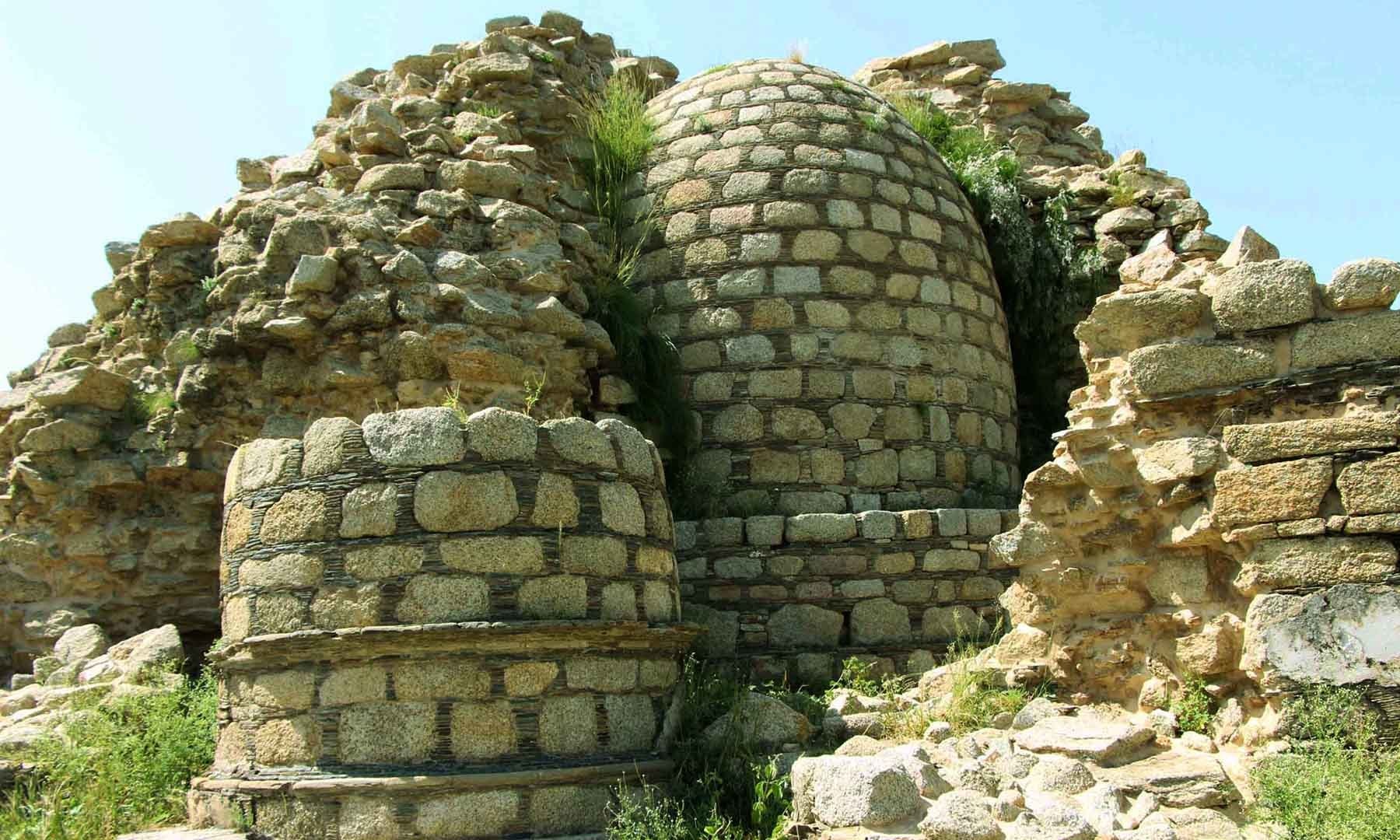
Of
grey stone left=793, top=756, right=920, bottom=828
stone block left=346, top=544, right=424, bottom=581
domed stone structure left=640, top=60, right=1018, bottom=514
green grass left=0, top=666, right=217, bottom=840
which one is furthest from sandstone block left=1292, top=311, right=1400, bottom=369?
green grass left=0, top=666, right=217, bottom=840

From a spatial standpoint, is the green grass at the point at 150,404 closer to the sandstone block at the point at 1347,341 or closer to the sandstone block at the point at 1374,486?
the sandstone block at the point at 1347,341

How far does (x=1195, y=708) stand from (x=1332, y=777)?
812 millimetres

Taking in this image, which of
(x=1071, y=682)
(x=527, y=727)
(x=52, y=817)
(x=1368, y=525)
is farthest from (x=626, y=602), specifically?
(x=1368, y=525)

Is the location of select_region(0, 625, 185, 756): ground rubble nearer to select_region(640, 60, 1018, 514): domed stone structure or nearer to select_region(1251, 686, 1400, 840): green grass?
select_region(640, 60, 1018, 514): domed stone structure

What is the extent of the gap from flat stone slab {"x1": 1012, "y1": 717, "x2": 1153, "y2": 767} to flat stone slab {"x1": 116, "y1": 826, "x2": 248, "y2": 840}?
3.29 m

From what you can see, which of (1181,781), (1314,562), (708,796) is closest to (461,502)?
(708,796)

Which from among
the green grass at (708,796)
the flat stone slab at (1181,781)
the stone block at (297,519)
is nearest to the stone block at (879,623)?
the green grass at (708,796)

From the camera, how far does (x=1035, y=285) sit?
10.1 metres

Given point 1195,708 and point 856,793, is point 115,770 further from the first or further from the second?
point 1195,708

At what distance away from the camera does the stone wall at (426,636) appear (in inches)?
199

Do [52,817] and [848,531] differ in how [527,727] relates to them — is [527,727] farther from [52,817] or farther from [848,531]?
[848,531]

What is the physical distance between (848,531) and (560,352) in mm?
2123

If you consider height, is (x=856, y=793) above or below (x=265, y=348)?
below

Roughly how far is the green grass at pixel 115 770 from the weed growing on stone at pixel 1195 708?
447 centimetres
